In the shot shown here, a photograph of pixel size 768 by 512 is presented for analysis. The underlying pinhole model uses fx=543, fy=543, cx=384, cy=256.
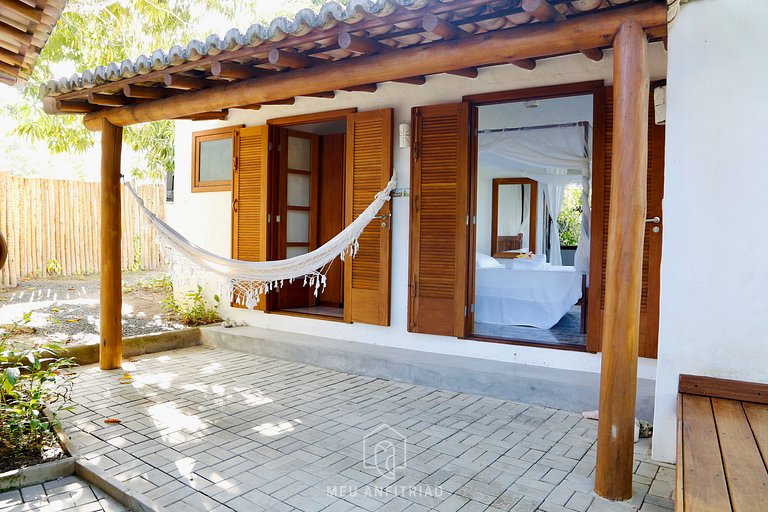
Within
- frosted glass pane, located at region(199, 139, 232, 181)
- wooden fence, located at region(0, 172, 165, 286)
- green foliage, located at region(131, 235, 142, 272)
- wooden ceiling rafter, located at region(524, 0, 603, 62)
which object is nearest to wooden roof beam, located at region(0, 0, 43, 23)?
wooden ceiling rafter, located at region(524, 0, 603, 62)

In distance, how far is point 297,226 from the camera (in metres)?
5.15

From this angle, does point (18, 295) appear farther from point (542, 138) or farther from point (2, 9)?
point (542, 138)

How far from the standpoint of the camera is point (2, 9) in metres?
2.27

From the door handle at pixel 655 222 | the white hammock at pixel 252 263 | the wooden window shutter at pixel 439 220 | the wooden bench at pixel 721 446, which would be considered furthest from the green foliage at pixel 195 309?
the wooden bench at pixel 721 446

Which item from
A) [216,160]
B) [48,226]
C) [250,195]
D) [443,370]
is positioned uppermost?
[216,160]

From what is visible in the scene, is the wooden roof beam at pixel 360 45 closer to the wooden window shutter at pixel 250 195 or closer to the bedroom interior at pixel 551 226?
the bedroom interior at pixel 551 226

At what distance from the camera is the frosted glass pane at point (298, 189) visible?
5.06 metres

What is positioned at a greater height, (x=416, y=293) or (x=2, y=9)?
(x=2, y=9)

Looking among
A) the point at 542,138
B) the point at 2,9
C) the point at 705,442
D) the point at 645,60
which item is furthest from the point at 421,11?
the point at 542,138

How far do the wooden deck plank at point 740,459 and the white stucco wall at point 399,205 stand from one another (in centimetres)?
100

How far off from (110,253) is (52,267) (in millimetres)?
3860

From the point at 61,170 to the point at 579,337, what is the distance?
1119 inches

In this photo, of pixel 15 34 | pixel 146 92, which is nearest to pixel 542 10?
pixel 15 34

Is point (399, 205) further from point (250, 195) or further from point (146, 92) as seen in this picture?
point (146, 92)
